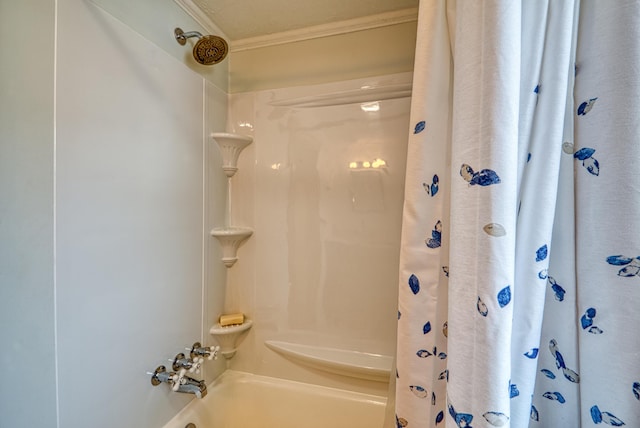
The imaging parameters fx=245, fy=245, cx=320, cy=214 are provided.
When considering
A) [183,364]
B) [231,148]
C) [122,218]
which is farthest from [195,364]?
[231,148]

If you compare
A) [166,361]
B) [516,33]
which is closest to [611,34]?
[516,33]

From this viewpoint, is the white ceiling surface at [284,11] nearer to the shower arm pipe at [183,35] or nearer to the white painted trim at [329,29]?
the white painted trim at [329,29]

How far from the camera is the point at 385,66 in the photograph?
1.26 meters

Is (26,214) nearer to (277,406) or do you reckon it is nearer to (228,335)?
(228,335)

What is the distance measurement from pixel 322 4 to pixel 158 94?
0.87 metres

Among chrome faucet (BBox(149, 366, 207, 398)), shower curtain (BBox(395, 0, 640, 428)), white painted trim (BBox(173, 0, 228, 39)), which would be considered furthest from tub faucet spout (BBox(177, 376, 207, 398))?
white painted trim (BBox(173, 0, 228, 39))

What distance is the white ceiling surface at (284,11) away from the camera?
1.16 metres

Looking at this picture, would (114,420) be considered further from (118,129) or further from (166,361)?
(118,129)

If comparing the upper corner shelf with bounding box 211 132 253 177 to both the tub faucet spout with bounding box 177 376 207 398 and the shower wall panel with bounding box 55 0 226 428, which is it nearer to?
the shower wall panel with bounding box 55 0 226 428

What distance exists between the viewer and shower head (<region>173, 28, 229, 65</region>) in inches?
42.8

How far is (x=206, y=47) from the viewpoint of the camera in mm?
1109

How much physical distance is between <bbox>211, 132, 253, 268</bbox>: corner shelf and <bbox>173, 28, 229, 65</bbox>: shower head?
0.35 metres

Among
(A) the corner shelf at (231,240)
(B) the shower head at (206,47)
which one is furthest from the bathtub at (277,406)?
(B) the shower head at (206,47)

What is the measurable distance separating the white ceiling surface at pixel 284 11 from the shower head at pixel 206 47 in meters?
0.20
